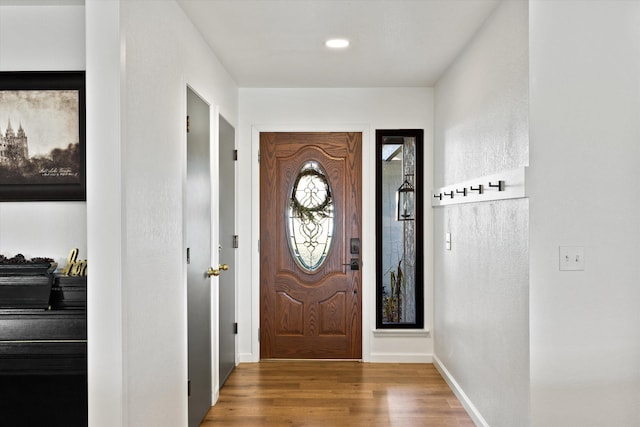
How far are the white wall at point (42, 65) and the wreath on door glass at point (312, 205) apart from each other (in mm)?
2432

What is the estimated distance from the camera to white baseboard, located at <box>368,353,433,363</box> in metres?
4.96

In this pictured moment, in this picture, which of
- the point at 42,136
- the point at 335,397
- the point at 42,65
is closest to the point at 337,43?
the point at 42,65

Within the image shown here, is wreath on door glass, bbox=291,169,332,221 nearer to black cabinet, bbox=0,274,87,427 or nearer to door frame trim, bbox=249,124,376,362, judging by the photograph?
door frame trim, bbox=249,124,376,362

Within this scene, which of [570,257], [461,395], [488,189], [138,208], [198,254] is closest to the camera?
[138,208]

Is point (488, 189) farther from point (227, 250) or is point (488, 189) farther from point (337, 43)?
point (227, 250)

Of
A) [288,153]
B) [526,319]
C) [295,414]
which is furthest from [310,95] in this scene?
[526,319]

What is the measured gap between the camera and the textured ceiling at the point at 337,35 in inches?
119

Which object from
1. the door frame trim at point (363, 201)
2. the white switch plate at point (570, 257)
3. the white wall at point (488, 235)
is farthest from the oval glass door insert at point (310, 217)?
the white switch plate at point (570, 257)

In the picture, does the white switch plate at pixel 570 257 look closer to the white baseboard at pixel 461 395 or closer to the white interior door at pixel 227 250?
the white baseboard at pixel 461 395

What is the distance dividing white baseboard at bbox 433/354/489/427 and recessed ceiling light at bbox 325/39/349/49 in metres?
2.49

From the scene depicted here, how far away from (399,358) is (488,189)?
2.36 meters

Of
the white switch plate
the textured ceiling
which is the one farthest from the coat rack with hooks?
the textured ceiling

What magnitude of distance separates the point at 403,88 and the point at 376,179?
2.78ft

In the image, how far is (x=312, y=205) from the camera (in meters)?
5.01
